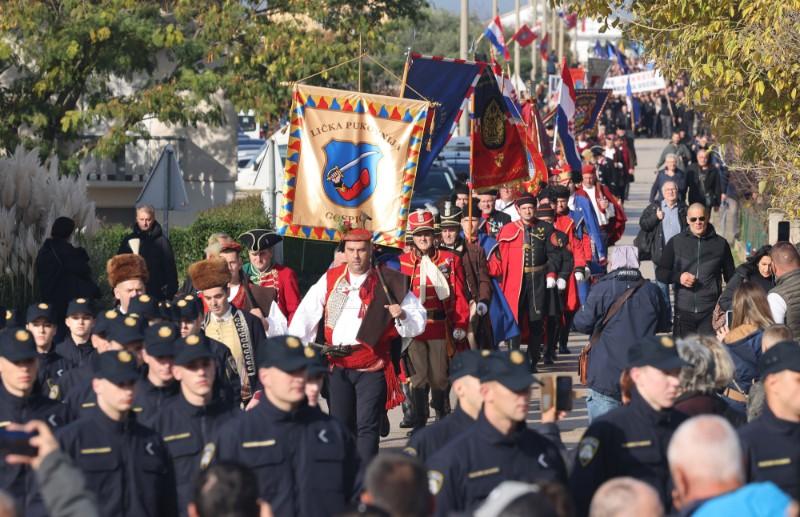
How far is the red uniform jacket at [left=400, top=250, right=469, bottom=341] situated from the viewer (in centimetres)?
1269

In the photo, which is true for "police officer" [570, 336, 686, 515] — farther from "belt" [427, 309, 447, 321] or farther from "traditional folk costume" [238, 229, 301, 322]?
"belt" [427, 309, 447, 321]

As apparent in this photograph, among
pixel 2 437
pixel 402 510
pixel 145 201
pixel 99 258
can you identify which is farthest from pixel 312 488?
pixel 99 258

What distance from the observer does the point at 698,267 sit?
1376 centimetres

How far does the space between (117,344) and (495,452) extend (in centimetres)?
316

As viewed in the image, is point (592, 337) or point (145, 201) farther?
point (145, 201)

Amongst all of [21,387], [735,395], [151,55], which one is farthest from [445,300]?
[151,55]

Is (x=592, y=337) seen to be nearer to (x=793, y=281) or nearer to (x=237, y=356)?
(x=793, y=281)

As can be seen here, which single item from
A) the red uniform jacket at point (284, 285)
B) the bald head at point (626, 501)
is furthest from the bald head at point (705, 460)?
the red uniform jacket at point (284, 285)

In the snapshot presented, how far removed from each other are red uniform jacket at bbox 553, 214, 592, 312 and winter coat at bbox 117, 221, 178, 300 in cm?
394

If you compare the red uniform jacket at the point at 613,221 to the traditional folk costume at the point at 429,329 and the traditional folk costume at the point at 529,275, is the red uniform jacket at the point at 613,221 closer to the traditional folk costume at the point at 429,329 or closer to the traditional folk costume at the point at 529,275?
the traditional folk costume at the point at 529,275

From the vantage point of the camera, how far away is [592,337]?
A: 10953mm

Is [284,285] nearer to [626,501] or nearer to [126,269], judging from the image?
[126,269]

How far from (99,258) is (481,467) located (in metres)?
14.2

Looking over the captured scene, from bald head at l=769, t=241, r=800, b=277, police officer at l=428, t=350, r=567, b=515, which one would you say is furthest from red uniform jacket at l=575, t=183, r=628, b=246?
police officer at l=428, t=350, r=567, b=515
